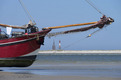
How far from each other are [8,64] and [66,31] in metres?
5.84

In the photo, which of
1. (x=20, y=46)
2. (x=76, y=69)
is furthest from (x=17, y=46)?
(x=76, y=69)

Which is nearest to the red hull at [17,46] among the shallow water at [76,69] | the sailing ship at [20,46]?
the sailing ship at [20,46]

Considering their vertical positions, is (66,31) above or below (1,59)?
above

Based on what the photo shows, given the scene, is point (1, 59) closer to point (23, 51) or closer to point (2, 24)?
point (23, 51)

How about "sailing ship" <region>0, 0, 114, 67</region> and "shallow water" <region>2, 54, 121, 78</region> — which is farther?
"sailing ship" <region>0, 0, 114, 67</region>

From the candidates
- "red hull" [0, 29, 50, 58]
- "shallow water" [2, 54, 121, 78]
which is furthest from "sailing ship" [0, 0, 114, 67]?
"shallow water" [2, 54, 121, 78]

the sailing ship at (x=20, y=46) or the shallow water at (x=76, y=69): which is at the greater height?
the sailing ship at (x=20, y=46)

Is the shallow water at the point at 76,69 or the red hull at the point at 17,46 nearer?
the shallow water at the point at 76,69

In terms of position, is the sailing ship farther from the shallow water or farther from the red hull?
the shallow water

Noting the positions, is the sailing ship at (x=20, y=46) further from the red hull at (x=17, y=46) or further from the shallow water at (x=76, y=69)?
the shallow water at (x=76, y=69)

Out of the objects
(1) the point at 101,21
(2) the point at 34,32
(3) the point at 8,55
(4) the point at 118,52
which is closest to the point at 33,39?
(2) the point at 34,32

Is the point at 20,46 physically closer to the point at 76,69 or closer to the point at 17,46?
the point at 17,46

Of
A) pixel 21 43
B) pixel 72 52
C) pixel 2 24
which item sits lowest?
pixel 72 52

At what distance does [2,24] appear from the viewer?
2753 centimetres
